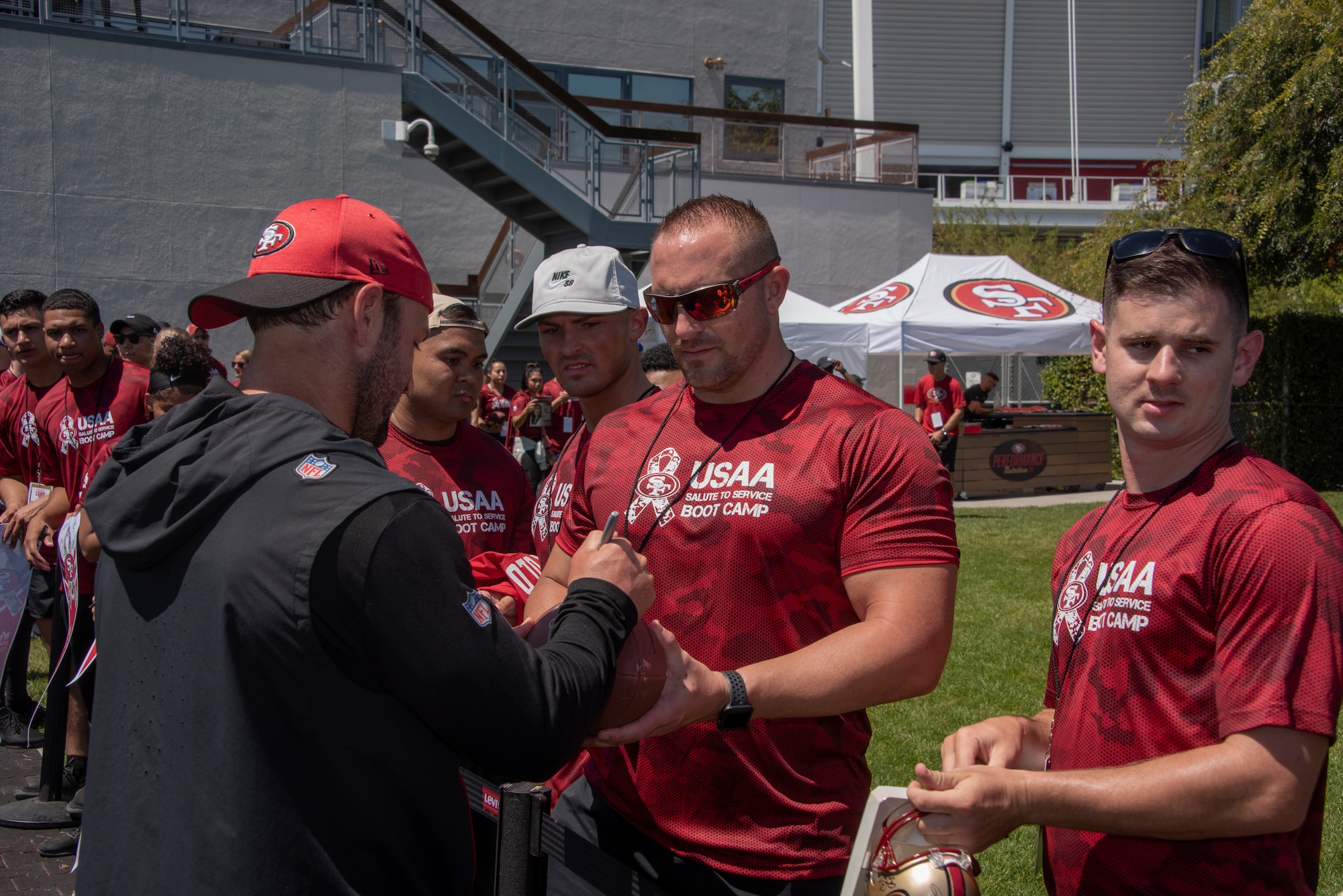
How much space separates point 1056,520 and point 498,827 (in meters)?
13.2

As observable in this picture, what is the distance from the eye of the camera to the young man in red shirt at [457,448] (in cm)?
405

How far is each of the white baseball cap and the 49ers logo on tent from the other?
13096 mm

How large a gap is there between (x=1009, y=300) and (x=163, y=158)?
1245 cm

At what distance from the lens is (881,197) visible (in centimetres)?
Answer: 2231

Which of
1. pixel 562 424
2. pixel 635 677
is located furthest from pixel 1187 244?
pixel 562 424

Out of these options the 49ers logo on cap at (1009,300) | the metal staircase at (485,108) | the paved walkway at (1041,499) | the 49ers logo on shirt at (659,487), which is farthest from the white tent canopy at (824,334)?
the 49ers logo on shirt at (659,487)

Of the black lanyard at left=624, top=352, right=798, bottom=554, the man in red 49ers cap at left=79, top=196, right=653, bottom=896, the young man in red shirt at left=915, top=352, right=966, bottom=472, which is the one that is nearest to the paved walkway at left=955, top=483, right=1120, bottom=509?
the young man in red shirt at left=915, top=352, right=966, bottom=472

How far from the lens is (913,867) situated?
1.69 meters

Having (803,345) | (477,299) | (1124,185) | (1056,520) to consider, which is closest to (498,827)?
(1056,520)

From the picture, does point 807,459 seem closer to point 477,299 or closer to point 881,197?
point 477,299

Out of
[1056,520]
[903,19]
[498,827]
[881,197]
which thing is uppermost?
[903,19]

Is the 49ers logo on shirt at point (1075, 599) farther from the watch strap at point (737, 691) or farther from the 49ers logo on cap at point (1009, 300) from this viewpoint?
the 49ers logo on cap at point (1009, 300)

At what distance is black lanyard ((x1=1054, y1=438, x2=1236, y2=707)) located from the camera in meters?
1.99

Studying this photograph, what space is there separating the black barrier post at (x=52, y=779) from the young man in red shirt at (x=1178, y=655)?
16.2 feet
